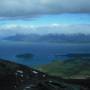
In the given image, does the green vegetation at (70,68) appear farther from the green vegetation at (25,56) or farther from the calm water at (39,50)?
the green vegetation at (25,56)

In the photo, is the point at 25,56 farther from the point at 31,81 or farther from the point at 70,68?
the point at 70,68

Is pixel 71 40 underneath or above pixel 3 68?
above

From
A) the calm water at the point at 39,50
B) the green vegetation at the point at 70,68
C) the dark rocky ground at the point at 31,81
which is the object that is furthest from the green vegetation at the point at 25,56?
the green vegetation at the point at 70,68

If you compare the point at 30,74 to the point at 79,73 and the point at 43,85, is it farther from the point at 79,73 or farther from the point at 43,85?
the point at 79,73

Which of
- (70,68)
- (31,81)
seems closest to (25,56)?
(31,81)

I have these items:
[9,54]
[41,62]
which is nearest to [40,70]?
[41,62]

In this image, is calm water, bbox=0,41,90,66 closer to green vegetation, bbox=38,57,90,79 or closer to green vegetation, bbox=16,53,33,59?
green vegetation, bbox=16,53,33,59
